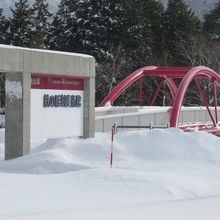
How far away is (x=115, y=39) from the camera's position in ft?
193

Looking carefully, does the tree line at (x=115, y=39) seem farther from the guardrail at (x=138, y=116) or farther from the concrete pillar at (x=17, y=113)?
the concrete pillar at (x=17, y=113)

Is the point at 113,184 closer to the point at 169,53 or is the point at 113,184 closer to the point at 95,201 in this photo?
the point at 95,201

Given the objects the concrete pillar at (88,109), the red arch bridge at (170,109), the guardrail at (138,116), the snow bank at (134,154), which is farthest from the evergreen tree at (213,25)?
the snow bank at (134,154)

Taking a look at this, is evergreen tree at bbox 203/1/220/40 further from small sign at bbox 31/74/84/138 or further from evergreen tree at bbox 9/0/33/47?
small sign at bbox 31/74/84/138

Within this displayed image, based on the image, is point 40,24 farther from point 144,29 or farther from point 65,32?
point 144,29

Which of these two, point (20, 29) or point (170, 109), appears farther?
point (20, 29)

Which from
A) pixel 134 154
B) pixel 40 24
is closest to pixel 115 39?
pixel 40 24

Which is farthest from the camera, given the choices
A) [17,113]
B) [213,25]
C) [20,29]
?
[213,25]

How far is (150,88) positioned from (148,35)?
688cm

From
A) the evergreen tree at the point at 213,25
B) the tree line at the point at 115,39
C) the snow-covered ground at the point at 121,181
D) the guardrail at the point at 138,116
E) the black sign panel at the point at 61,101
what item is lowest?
the snow-covered ground at the point at 121,181

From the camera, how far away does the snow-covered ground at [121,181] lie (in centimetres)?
855

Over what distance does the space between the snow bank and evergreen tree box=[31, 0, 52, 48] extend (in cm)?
3993

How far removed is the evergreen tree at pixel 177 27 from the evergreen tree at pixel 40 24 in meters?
13.1

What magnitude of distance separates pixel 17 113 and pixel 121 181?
7.31m
